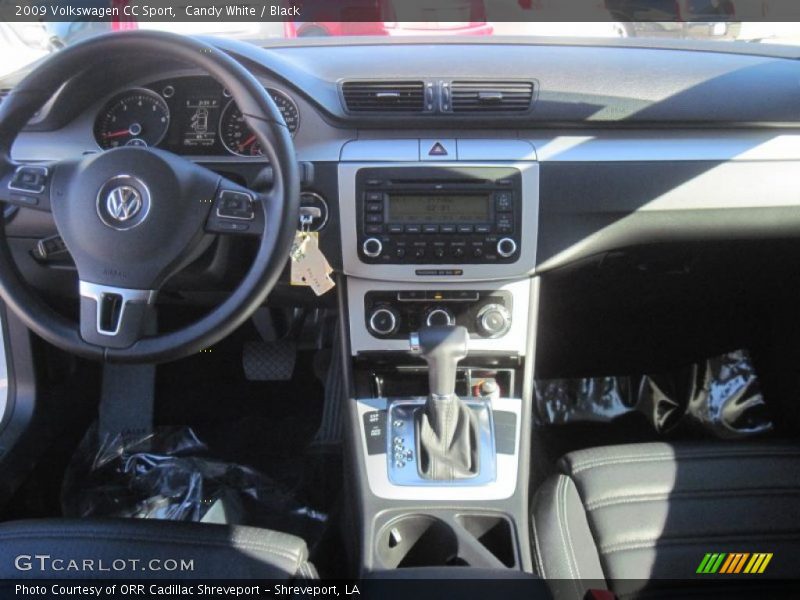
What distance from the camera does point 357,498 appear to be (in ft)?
5.66

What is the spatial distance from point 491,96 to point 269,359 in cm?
128

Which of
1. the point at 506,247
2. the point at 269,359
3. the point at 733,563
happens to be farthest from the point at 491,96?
the point at 269,359

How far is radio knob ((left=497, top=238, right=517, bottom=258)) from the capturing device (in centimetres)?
169

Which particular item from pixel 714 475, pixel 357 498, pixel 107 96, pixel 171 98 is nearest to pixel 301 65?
pixel 171 98

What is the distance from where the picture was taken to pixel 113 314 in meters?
1.39

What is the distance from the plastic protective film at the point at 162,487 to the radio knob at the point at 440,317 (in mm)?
732

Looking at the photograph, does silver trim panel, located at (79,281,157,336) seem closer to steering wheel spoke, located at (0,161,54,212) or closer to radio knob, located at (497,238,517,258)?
steering wheel spoke, located at (0,161,54,212)

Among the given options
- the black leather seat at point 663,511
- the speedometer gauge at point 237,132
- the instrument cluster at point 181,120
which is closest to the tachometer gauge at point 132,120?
the instrument cluster at point 181,120

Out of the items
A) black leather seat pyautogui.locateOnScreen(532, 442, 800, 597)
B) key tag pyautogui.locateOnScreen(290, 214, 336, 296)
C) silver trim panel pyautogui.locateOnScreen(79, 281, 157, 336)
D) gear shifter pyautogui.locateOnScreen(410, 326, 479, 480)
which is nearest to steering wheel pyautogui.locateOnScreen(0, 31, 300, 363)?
silver trim panel pyautogui.locateOnScreen(79, 281, 157, 336)

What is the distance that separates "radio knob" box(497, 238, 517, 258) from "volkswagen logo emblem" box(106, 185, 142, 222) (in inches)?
29.6

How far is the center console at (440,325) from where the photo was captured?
1646 millimetres

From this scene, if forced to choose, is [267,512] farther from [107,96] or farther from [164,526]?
[107,96]

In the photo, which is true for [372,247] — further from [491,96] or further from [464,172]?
[491,96]

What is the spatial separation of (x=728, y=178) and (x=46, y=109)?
151 cm
